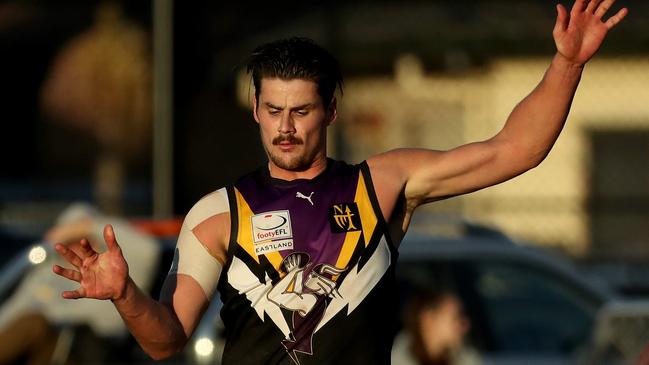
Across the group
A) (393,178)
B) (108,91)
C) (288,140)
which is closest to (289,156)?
(288,140)

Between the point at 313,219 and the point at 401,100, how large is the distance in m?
13.8

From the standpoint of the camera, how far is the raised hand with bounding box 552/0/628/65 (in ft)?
14.3

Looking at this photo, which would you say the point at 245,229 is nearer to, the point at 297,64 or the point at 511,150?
the point at 297,64

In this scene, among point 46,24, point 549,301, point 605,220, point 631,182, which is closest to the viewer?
point 549,301

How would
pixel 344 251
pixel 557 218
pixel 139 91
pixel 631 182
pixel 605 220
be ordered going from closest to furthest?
pixel 344 251 → pixel 557 218 → pixel 605 220 → pixel 631 182 → pixel 139 91

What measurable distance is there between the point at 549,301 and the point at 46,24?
18.2 m

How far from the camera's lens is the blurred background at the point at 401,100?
980cm

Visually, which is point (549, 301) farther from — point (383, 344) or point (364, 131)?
point (364, 131)

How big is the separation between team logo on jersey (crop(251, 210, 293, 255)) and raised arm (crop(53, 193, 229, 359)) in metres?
0.10

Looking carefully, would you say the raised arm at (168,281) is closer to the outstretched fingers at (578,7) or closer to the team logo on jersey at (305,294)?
the team logo on jersey at (305,294)

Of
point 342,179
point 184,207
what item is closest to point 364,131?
point 184,207

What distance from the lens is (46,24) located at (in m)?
26.2

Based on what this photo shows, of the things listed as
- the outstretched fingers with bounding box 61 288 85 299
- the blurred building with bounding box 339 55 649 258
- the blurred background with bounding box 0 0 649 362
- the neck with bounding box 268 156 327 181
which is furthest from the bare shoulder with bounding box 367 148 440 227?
the blurred building with bounding box 339 55 649 258

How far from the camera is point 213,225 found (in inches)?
A: 175
